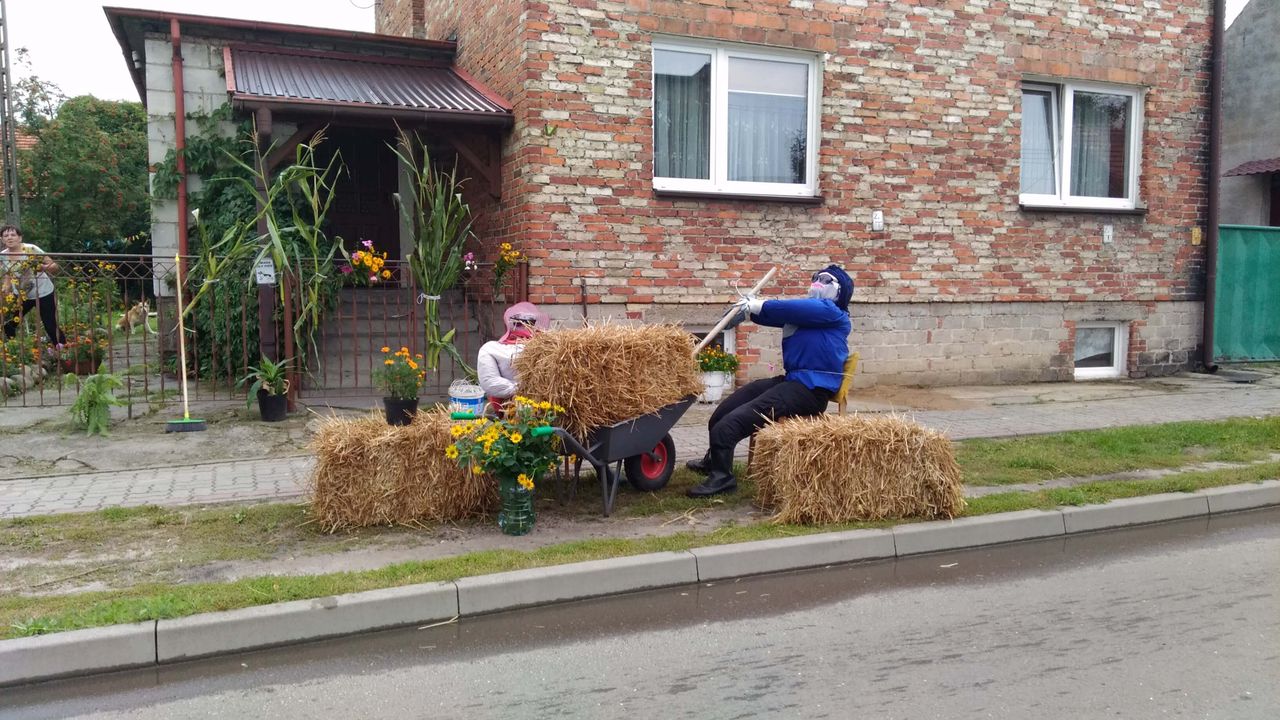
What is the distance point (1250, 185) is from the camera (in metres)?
18.9

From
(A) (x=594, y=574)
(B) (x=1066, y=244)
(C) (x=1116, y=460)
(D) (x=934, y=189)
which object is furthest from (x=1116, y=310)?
(A) (x=594, y=574)

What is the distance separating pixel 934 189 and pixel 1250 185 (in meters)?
11.3

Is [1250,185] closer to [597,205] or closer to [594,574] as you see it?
[597,205]

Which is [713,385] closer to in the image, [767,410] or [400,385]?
[767,410]

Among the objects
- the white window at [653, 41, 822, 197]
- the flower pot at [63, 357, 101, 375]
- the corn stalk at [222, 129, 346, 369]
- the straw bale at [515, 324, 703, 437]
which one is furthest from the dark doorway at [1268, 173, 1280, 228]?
the flower pot at [63, 357, 101, 375]

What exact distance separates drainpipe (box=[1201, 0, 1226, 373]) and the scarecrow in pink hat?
11.0 meters

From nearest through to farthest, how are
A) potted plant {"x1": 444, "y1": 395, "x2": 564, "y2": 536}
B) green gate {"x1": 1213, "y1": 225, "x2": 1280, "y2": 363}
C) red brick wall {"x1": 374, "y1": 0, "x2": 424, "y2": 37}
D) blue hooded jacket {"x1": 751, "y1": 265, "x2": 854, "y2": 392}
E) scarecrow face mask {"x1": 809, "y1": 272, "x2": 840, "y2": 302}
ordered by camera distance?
1. potted plant {"x1": 444, "y1": 395, "x2": 564, "y2": 536}
2. blue hooded jacket {"x1": 751, "y1": 265, "x2": 854, "y2": 392}
3. scarecrow face mask {"x1": 809, "y1": 272, "x2": 840, "y2": 302}
4. green gate {"x1": 1213, "y1": 225, "x2": 1280, "y2": 363}
5. red brick wall {"x1": 374, "y1": 0, "x2": 424, "y2": 37}

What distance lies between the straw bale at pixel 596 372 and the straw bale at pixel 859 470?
0.88m

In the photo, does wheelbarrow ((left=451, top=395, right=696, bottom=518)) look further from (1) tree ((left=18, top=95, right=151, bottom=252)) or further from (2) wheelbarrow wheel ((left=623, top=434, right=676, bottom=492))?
(1) tree ((left=18, top=95, right=151, bottom=252))

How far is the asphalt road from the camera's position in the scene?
372 centimetres

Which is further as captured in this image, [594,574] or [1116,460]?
[1116,460]

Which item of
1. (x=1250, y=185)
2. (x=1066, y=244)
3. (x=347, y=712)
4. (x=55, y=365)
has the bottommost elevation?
(x=347, y=712)

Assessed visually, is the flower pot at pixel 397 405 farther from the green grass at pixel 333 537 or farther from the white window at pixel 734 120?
the white window at pixel 734 120

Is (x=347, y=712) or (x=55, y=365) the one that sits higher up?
(x=55, y=365)
